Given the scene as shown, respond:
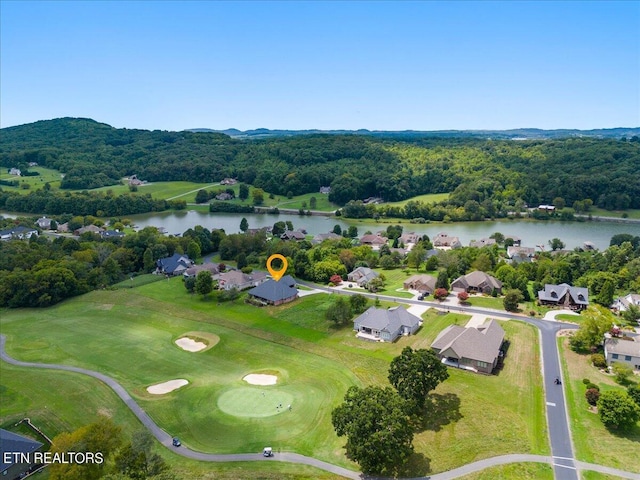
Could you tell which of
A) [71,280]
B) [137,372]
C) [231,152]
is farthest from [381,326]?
[231,152]

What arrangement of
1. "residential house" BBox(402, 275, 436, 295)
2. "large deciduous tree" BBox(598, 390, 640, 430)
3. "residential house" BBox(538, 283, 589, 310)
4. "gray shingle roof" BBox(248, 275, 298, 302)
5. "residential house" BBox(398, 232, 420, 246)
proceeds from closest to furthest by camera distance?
"large deciduous tree" BBox(598, 390, 640, 430) → "residential house" BBox(538, 283, 589, 310) → "gray shingle roof" BBox(248, 275, 298, 302) → "residential house" BBox(402, 275, 436, 295) → "residential house" BBox(398, 232, 420, 246)

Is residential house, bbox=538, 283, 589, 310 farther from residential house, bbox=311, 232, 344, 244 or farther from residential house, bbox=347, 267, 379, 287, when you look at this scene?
residential house, bbox=311, 232, 344, 244

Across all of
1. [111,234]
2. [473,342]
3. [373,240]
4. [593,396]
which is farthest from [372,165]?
[593,396]

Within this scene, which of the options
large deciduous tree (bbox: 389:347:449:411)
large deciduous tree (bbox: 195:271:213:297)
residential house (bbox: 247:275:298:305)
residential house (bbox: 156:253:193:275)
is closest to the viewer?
large deciduous tree (bbox: 389:347:449:411)

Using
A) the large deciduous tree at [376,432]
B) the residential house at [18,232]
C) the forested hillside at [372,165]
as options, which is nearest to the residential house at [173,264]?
the residential house at [18,232]

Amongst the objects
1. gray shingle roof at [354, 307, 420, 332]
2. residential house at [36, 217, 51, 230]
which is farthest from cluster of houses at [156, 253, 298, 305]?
residential house at [36, 217, 51, 230]

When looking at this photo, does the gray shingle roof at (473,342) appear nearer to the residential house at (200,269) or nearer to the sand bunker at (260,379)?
the sand bunker at (260,379)
